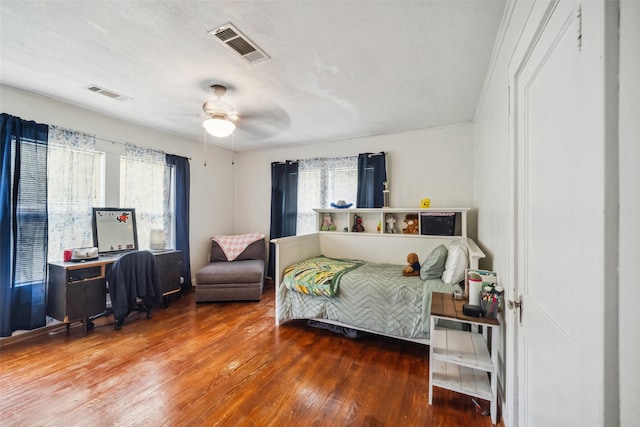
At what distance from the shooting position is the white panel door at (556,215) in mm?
589

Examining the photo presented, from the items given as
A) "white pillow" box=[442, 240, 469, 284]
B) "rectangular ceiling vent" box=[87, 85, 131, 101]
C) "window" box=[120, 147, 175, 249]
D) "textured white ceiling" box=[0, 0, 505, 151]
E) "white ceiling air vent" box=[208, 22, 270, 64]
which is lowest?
"white pillow" box=[442, 240, 469, 284]

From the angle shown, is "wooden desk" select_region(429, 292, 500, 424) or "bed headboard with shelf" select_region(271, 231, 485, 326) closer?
"wooden desk" select_region(429, 292, 500, 424)

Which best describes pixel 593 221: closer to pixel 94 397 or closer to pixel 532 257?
pixel 532 257

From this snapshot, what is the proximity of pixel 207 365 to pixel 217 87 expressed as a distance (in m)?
2.34

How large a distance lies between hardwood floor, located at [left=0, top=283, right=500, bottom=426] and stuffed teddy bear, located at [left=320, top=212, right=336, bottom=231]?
5.29 feet

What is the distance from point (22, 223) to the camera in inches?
92.9

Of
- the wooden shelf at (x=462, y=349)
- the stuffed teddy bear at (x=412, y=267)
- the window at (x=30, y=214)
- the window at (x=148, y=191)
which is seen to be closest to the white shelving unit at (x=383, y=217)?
the stuffed teddy bear at (x=412, y=267)

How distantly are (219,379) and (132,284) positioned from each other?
157cm

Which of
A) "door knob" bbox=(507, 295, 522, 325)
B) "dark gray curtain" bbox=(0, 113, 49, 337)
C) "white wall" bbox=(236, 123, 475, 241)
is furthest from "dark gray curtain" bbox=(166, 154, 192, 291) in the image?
"door knob" bbox=(507, 295, 522, 325)

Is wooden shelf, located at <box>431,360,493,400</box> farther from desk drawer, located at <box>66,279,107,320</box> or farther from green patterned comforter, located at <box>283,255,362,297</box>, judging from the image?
desk drawer, located at <box>66,279,107,320</box>

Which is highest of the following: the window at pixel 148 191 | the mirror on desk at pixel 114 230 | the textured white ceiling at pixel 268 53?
the textured white ceiling at pixel 268 53

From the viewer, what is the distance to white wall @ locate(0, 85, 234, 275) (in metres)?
2.46

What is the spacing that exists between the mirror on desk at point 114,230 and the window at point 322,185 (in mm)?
2270

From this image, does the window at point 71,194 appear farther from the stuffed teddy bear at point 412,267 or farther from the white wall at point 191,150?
the stuffed teddy bear at point 412,267
